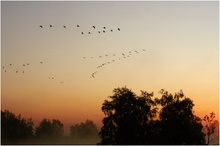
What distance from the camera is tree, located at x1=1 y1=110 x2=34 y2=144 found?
159750 mm

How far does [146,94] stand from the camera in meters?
71.4

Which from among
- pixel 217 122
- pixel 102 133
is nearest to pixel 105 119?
pixel 102 133

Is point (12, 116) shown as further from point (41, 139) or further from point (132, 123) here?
point (132, 123)

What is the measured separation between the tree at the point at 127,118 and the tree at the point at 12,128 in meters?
99.6

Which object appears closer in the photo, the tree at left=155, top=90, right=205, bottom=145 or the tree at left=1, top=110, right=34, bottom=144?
the tree at left=155, top=90, right=205, bottom=145

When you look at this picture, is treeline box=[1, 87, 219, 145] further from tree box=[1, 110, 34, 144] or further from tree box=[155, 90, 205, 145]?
tree box=[1, 110, 34, 144]

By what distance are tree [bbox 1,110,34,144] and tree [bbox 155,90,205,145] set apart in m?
106

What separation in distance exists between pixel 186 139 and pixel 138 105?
38.2ft

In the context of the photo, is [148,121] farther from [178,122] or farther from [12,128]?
[12,128]

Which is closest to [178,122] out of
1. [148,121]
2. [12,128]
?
[148,121]

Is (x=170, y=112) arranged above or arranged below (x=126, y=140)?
above

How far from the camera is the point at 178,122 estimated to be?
226 ft

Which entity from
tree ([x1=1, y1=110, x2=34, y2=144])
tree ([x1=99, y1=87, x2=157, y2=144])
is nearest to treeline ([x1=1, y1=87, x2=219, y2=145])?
tree ([x1=99, y1=87, x2=157, y2=144])

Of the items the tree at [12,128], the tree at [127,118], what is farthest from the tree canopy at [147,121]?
the tree at [12,128]
